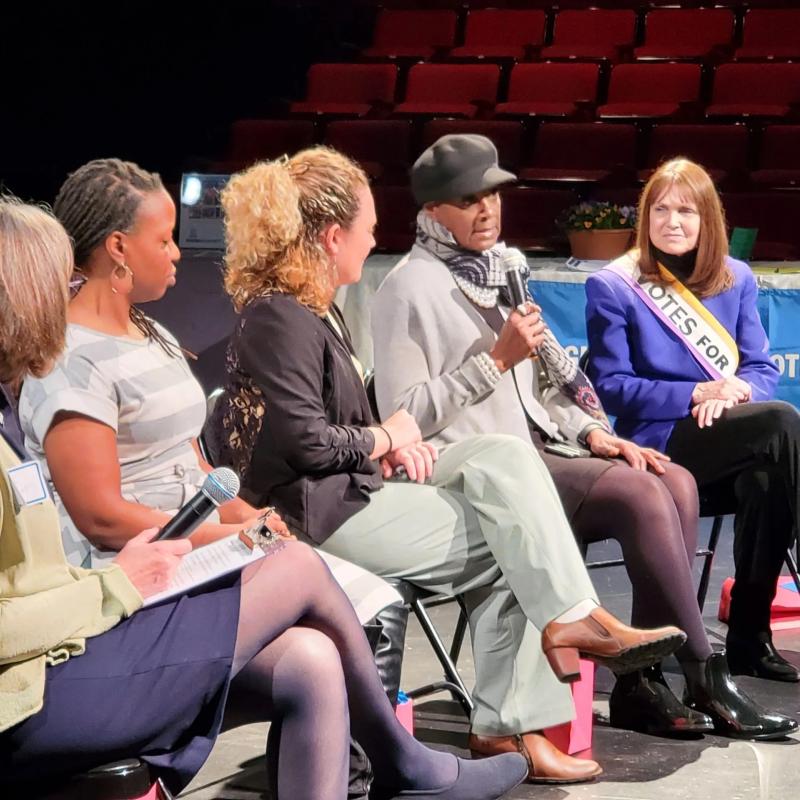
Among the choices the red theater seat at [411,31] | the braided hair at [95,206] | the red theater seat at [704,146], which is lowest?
the braided hair at [95,206]

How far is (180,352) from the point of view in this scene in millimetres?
2408

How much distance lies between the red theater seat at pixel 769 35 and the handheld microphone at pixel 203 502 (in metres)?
6.53

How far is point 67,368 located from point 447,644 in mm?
1709

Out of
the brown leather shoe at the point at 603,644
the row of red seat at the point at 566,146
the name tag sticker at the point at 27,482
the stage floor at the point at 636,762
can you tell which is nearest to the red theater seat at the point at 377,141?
the row of red seat at the point at 566,146

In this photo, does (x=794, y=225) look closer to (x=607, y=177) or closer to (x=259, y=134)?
(x=607, y=177)

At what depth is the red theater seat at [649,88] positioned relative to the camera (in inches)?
299

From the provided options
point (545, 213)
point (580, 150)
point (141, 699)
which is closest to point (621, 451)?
point (141, 699)

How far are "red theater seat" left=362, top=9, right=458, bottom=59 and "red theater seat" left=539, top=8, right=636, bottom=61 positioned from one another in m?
0.72

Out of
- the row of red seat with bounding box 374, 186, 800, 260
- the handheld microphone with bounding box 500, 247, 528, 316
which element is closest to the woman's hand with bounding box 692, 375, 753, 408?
the handheld microphone with bounding box 500, 247, 528, 316

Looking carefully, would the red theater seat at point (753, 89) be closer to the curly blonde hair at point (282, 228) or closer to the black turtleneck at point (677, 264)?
the black turtleneck at point (677, 264)

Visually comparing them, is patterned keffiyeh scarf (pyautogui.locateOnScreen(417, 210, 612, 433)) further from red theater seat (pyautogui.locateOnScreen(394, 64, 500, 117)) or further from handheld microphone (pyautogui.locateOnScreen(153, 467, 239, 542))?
red theater seat (pyautogui.locateOnScreen(394, 64, 500, 117))

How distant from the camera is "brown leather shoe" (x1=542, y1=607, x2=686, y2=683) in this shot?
97.4 inches

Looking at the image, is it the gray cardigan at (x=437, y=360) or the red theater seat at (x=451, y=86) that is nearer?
the gray cardigan at (x=437, y=360)

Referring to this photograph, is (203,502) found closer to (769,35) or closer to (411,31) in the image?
(769,35)
